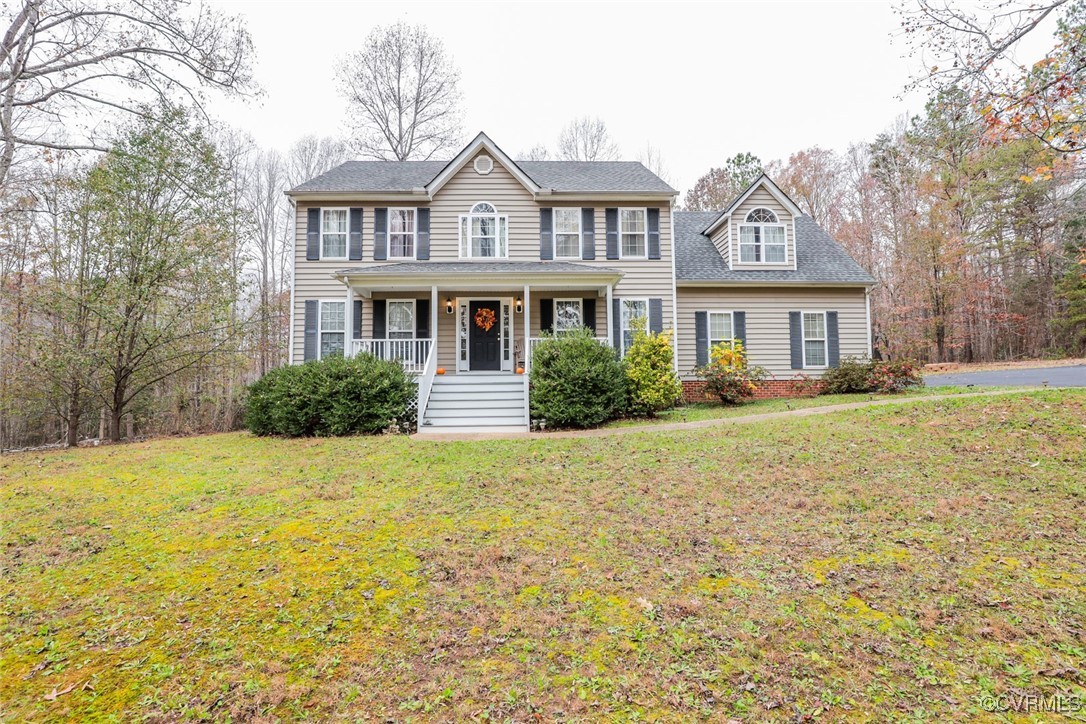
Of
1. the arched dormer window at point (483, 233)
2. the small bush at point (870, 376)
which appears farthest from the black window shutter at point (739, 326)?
the arched dormer window at point (483, 233)

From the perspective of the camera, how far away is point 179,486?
20.0 feet

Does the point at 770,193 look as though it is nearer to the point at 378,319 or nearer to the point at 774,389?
the point at 774,389

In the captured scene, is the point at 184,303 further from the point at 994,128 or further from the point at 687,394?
the point at 994,128

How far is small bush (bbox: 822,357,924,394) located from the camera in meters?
12.5

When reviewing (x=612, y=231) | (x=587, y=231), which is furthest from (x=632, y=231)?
(x=587, y=231)

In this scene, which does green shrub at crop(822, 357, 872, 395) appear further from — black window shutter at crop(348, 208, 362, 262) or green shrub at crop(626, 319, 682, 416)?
black window shutter at crop(348, 208, 362, 262)

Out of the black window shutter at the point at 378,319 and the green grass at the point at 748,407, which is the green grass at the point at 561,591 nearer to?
the green grass at the point at 748,407

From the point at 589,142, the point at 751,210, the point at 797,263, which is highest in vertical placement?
the point at 589,142

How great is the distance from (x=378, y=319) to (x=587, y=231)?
6560 mm

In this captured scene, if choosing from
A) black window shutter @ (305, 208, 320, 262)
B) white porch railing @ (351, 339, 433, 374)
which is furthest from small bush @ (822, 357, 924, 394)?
black window shutter @ (305, 208, 320, 262)

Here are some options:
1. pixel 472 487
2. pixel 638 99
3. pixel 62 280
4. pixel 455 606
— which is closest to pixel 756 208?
pixel 638 99

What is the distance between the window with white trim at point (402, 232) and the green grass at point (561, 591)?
8.78m

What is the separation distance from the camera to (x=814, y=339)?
14594mm

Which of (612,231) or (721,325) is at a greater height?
(612,231)
